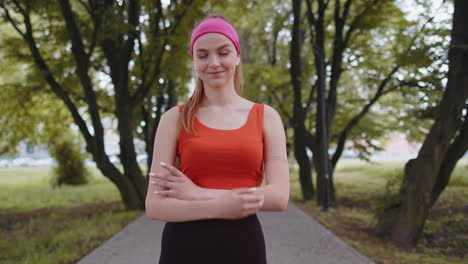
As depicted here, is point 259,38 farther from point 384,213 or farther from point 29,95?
point 384,213

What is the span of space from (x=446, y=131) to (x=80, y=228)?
726 centimetres

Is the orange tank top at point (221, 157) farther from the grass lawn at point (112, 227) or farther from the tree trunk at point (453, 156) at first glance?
the tree trunk at point (453, 156)

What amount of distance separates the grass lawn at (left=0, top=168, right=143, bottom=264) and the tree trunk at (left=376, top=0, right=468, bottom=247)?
5.32 m

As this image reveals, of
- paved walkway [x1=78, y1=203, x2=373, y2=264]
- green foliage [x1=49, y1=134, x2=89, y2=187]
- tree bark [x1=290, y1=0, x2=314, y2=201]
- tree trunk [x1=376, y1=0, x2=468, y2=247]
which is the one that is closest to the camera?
paved walkway [x1=78, y1=203, x2=373, y2=264]

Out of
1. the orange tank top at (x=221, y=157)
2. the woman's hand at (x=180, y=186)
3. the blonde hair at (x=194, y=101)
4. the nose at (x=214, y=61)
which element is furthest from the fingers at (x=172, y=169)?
the nose at (x=214, y=61)

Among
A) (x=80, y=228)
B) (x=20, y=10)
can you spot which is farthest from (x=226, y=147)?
(x=20, y=10)

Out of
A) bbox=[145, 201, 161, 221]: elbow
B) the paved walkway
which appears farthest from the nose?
the paved walkway

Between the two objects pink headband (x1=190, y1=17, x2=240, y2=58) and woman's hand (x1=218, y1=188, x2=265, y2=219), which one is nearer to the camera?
woman's hand (x1=218, y1=188, x2=265, y2=219)

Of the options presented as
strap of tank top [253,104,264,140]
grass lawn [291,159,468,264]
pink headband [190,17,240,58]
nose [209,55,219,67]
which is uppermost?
pink headband [190,17,240,58]

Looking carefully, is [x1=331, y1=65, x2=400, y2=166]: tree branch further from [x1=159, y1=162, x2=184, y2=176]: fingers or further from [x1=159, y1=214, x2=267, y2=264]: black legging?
[x1=159, y1=162, x2=184, y2=176]: fingers

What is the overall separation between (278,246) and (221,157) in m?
4.92

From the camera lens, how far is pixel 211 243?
6.44ft

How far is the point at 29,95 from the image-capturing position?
1179 cm

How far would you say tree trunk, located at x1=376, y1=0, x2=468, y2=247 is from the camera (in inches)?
264
